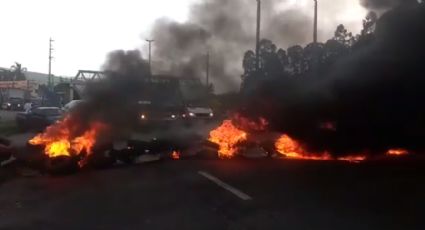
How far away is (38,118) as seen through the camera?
106ft

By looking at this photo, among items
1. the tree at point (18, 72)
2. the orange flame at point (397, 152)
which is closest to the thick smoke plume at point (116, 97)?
the orange flame at point (397, 152)

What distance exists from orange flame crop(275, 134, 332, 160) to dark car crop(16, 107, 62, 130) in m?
16.7

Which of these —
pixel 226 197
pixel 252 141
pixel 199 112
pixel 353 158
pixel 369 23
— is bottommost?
pixel 226 197

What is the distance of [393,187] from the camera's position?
11078mm

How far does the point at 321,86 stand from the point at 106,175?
6.04 metres

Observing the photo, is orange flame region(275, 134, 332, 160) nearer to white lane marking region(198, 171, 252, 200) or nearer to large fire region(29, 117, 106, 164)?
white lane marking region(198, 171, 252, 200)

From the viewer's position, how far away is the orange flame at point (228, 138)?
56.6 ft

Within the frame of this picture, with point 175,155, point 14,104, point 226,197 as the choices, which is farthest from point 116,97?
point 14,104

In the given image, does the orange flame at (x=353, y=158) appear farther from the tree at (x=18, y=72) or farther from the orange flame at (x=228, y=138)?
the tree at (x=18, y=72)

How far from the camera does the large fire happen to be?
15.1 metres

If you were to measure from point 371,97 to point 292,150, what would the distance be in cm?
277

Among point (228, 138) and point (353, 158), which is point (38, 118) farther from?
point (353, 158)

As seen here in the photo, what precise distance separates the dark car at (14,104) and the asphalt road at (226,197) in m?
63.4

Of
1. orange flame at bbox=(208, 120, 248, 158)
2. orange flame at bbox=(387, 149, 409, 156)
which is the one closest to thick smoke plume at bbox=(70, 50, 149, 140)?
orange flame at bbox=(208, 120, 248, 158)
